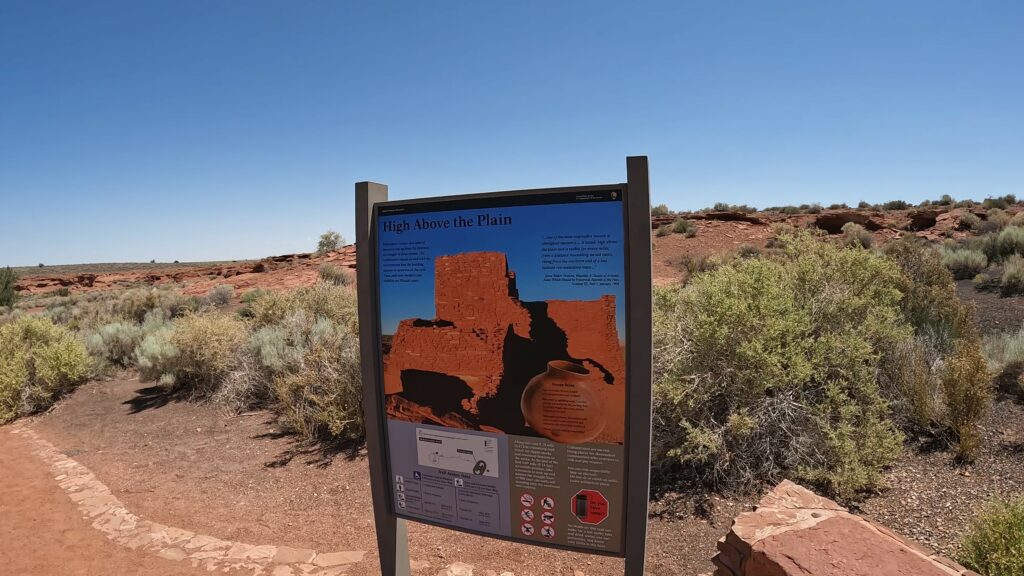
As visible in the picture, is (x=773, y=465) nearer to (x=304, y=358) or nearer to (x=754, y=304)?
(x=754, y=304)

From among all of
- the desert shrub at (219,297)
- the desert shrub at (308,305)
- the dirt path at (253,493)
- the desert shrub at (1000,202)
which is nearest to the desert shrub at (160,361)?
the dirt path at (253,493)

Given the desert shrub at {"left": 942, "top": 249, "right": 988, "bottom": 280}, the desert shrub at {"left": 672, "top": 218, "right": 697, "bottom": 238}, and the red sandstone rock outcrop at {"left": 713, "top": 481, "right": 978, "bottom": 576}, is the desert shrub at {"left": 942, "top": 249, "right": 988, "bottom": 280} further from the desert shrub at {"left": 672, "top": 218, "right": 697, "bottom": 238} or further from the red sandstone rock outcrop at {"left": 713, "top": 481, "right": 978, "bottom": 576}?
the red sandstone rock outcrop at {"left": 713, "top": 481, "right": 978, "bottom": 576}

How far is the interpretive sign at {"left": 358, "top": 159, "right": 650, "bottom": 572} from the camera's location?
2.12 meters

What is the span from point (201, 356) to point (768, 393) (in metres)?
8.19

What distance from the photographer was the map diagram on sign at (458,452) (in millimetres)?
2393

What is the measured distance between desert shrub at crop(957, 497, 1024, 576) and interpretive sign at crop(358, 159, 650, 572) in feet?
7.06

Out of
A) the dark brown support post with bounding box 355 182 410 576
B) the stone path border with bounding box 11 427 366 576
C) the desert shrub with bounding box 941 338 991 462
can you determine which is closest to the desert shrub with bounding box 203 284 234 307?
the stone path border with bounding box 11 427 366 576

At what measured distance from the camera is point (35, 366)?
29.0 feet

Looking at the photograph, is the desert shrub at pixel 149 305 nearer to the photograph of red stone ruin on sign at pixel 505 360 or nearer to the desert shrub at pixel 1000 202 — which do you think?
the photograph of red stone ruin on sign at pixel 505 360

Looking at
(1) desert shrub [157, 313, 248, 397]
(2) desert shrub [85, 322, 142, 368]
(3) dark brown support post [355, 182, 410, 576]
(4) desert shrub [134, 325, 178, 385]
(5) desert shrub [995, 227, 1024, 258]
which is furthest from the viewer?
(5) desert shrub [995, 227, 1024, 258]

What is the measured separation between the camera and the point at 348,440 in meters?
6.32

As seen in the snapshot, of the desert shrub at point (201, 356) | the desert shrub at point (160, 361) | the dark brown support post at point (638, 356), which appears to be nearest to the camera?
the dark brown support post at point (638, 356)

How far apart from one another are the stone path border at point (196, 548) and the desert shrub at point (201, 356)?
286 cm

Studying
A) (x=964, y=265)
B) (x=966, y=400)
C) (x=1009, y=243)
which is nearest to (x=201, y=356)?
(x=966, y=400)
